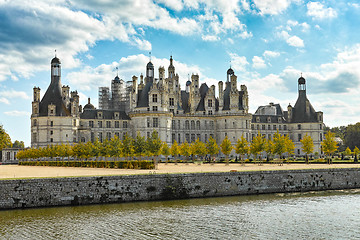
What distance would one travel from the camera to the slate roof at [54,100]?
259ft

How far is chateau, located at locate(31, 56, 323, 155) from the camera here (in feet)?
261

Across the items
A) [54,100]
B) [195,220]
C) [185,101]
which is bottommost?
[195,220]

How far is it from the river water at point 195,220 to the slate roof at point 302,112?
6646 cm

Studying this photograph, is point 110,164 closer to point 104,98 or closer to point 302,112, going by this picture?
point 104,98

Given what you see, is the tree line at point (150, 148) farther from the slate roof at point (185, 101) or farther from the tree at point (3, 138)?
the slate roof at point (185, 101)

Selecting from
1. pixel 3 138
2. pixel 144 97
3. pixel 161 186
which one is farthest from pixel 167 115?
pixel 161 186

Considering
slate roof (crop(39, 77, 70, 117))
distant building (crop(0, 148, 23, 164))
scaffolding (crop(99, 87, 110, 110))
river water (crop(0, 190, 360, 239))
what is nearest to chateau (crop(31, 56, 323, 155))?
slate roof (crop(39, 77, 70, 117))

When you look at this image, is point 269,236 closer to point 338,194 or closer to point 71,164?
point 338,194

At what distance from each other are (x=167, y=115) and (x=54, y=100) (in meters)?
22.0

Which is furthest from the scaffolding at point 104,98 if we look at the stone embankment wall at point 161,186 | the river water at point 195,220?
the river water at point 195,220

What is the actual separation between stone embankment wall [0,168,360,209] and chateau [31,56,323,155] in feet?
141

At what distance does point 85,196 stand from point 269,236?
14918 millimetres

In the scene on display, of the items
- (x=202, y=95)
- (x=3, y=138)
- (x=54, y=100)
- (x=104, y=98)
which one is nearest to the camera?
(x=54, y=100)

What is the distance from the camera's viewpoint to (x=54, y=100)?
3147 inches
